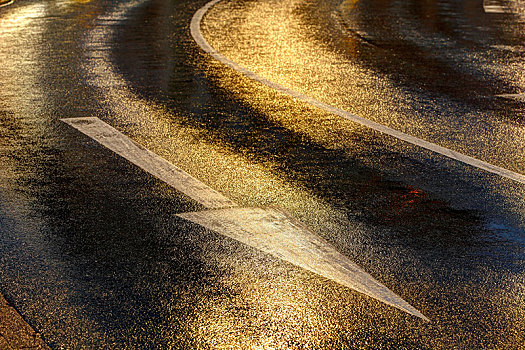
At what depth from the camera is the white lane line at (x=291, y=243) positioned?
4.62 m

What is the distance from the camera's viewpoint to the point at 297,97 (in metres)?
9.63

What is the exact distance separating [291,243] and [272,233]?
210mm

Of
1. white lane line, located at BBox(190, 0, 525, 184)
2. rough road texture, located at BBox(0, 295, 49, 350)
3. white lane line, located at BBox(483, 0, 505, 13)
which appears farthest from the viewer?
white lane line, located at BBox(483, 0, 505, 13)

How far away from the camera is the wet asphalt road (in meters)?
4.25

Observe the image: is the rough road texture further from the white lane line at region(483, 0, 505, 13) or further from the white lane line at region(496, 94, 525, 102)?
the white lane line at region(483, 0, 505, 13)

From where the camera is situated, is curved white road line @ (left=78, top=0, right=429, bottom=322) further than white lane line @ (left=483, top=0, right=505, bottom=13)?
No

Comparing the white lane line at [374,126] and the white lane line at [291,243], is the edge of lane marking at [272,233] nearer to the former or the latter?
the white lane line at [291,243]

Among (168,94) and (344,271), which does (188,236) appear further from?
(168,94)

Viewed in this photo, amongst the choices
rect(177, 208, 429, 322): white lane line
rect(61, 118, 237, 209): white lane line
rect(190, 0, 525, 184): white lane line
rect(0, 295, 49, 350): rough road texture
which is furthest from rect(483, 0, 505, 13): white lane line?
rect(0, 295, 49, 350): rough road texture

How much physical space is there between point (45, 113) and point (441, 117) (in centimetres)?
422

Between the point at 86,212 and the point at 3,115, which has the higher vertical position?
the point at 86,212

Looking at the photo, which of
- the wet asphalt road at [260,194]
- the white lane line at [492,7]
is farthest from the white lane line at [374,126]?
the white lane line at [492,7]

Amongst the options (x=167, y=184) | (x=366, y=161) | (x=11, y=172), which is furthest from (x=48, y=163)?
(x=366, y=161)

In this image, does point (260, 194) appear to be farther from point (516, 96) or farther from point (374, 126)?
point (516, 96)
